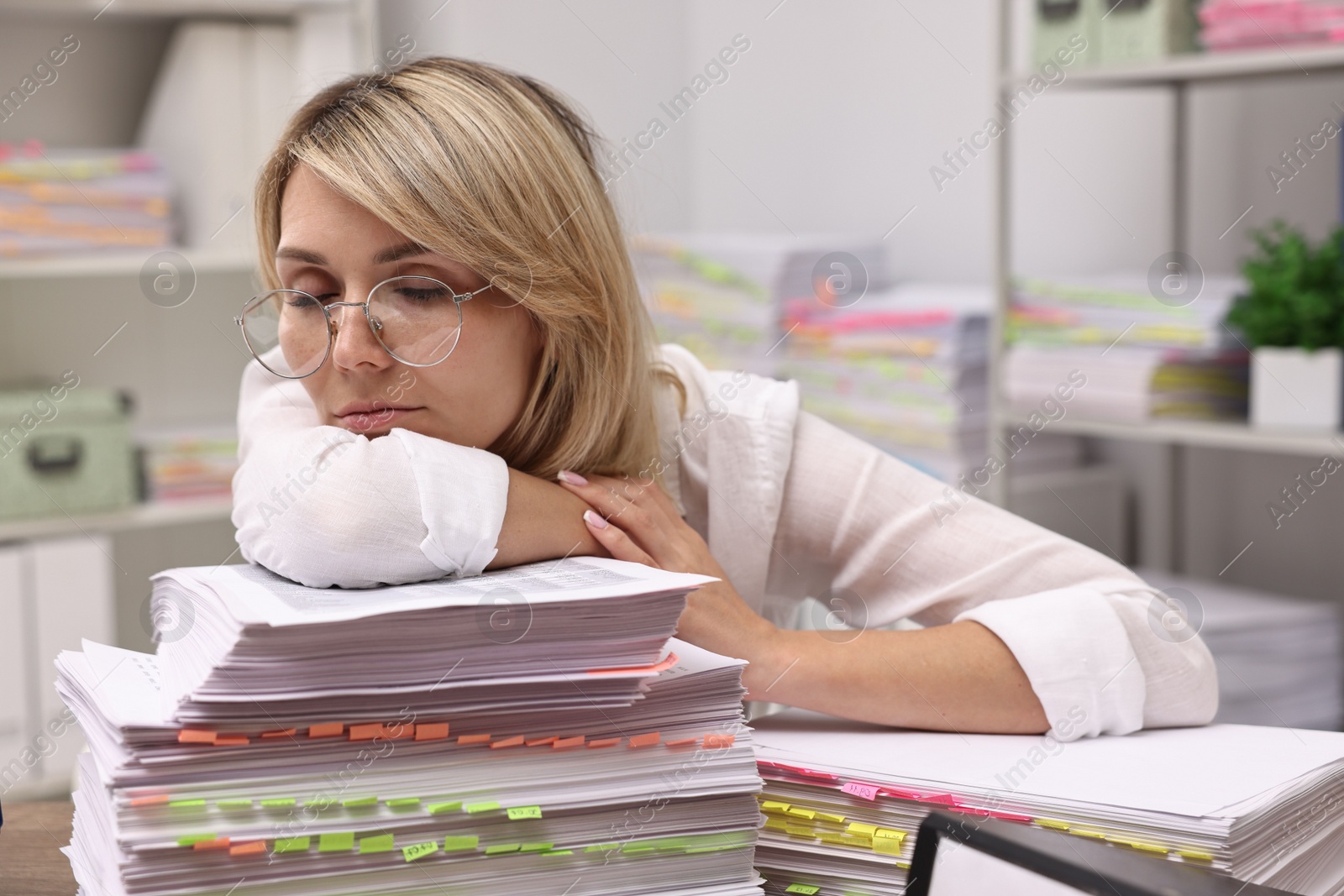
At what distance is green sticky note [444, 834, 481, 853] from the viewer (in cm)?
59

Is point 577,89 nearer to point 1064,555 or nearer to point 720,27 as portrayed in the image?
point 720,27

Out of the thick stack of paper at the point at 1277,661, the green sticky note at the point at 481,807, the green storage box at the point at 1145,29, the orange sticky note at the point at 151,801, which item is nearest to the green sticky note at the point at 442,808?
the green sticky note at the point at 481,807

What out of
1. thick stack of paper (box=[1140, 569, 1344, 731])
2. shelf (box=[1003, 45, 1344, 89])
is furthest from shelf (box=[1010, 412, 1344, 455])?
shelf (box=[1003, 45, 1344, 89])

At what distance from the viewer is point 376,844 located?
22.6 inches

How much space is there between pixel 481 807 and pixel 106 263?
1.94 m

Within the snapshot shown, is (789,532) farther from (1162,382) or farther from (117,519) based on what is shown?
(117,519)

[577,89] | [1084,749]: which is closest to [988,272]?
[577,89]

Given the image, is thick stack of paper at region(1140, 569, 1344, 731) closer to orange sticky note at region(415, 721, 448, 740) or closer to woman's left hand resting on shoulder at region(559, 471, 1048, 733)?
woman's left hand resting on shoulder at region(559, 471, 1048, 733)

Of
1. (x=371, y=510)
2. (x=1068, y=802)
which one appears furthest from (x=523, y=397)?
(x=1068, y=802)

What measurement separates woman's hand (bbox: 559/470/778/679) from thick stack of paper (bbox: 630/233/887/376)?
5.39 feet

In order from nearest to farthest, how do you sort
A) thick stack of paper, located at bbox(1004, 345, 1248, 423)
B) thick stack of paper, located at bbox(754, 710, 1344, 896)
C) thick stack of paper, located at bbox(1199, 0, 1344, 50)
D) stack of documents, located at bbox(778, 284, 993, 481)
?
thick stack of paper, located at bbox(754, 710, 1344, 896), thick stack of paper, located at bbox(1199, 0, 1344, 50), thick stack of paper, located at bbox(1004, 345, 1248, 423), stack of documents, located at bbox(778, 284, 993, 481)

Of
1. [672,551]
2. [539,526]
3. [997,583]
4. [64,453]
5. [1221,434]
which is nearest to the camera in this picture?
[539,526]

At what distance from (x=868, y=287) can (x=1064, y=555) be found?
1698 millimetres

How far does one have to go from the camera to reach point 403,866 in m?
0.58
